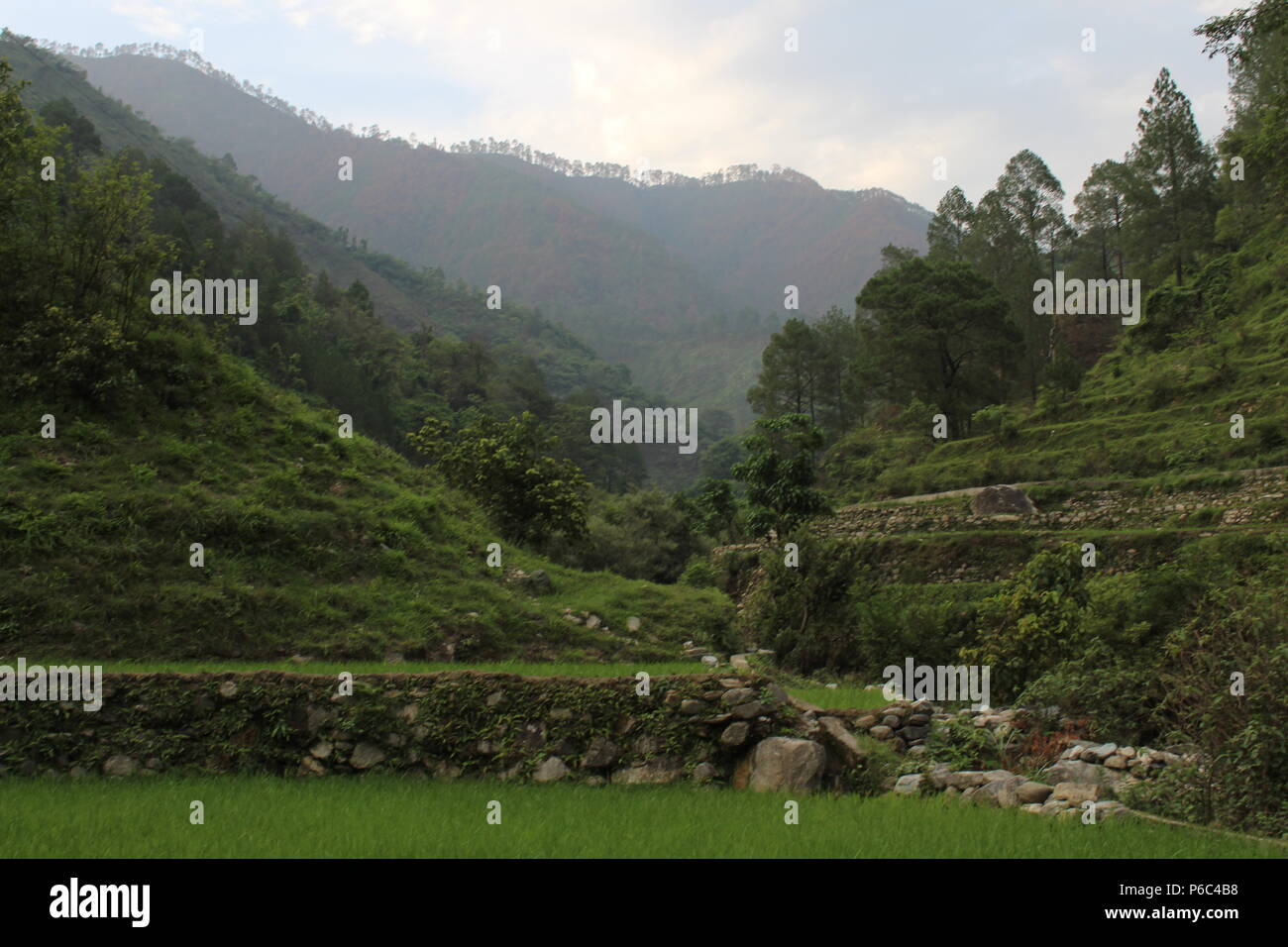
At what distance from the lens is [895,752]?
8.87 metres

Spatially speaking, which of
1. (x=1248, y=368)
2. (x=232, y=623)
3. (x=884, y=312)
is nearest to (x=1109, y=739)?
(x=232, y=623)

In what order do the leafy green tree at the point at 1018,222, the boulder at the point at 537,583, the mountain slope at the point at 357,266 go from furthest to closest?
the mountain slope at the point at 357,266, the leafy green tree at the point at 1018,222, the boulder at the point at 537,583

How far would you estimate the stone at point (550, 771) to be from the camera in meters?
7.52

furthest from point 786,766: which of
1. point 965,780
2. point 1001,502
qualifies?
point 1001,502

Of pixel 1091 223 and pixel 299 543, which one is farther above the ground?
pixel 1091 223

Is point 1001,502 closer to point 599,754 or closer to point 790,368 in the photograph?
point 599,754

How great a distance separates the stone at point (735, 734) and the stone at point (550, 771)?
1.39 metres

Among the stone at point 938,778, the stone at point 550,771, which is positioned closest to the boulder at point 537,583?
the stone at point 550,771

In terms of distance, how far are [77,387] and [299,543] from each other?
14.3ft

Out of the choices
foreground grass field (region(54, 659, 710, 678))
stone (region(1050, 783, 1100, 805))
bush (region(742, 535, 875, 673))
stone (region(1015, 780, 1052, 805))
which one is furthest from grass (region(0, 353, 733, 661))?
stone (region(1050, 783, 1100, 805))

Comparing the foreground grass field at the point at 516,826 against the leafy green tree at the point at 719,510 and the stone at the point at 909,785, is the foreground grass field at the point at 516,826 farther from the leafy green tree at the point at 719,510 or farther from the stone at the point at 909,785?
the leafy green tree at the point at 719,510

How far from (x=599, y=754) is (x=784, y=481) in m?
18.3
